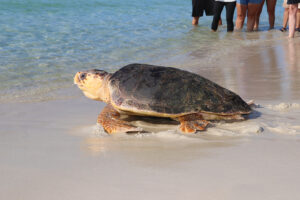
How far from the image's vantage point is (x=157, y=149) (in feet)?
8.29

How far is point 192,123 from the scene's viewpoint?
2908 millimetres

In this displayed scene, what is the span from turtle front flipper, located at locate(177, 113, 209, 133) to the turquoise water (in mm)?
2042

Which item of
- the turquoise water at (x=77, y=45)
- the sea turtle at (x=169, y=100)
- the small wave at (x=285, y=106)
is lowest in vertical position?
the turquoise water at (x=77, y=45)

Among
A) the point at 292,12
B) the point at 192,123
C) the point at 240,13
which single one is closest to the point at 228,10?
the point at 240,13

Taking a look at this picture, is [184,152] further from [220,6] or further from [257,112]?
[220,6]

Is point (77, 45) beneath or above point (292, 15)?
beneath

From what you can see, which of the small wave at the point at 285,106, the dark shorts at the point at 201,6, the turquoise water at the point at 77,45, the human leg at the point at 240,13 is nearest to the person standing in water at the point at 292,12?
the turquoise water at the point at 77,45

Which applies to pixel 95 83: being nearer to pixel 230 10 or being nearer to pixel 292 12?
pixel 292 12

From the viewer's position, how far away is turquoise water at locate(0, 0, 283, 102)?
5375mm

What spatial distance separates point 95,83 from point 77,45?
4.90 meters

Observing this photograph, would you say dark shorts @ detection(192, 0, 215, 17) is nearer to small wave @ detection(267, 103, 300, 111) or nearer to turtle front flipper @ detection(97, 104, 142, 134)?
small wave @ detection(267, 103, 300, 111)

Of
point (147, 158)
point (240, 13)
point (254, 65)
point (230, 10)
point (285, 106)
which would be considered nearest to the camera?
point (147, 158)

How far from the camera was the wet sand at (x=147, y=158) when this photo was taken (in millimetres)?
1919

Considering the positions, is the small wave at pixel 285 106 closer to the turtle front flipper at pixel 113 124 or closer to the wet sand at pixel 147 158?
the wet sand at pixel 147 158
